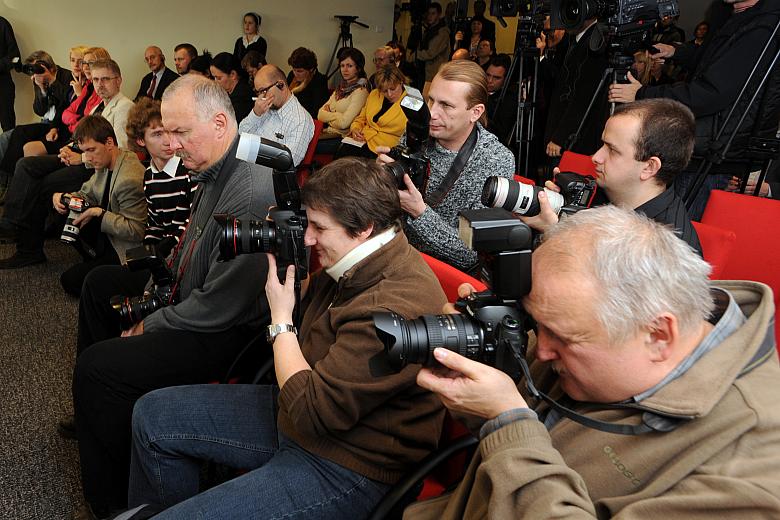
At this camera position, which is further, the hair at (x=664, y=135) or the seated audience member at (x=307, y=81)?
the seated audience member at (x=307, y=81)

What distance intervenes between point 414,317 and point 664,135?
3.45 ft

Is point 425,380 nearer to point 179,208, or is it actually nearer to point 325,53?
point 179,208

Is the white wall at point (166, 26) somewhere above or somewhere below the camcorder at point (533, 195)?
above

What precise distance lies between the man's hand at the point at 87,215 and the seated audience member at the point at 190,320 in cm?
115

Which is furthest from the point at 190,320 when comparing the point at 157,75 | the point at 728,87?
the point at 157,75

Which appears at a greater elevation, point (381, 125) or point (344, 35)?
point (344, 35)

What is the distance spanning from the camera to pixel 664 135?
1.65 metres

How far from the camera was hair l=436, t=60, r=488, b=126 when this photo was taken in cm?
204

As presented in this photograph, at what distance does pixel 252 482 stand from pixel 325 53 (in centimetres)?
803

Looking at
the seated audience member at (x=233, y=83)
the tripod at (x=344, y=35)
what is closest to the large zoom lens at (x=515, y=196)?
the seated audience member at (x=233, y=83)

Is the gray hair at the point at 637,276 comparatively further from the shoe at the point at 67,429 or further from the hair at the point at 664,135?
the shoe at the point at 67,429

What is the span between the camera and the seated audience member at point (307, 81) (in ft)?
17.1

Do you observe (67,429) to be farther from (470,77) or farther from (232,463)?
(470,77)

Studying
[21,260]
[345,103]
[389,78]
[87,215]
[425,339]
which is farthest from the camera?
[345,103]
